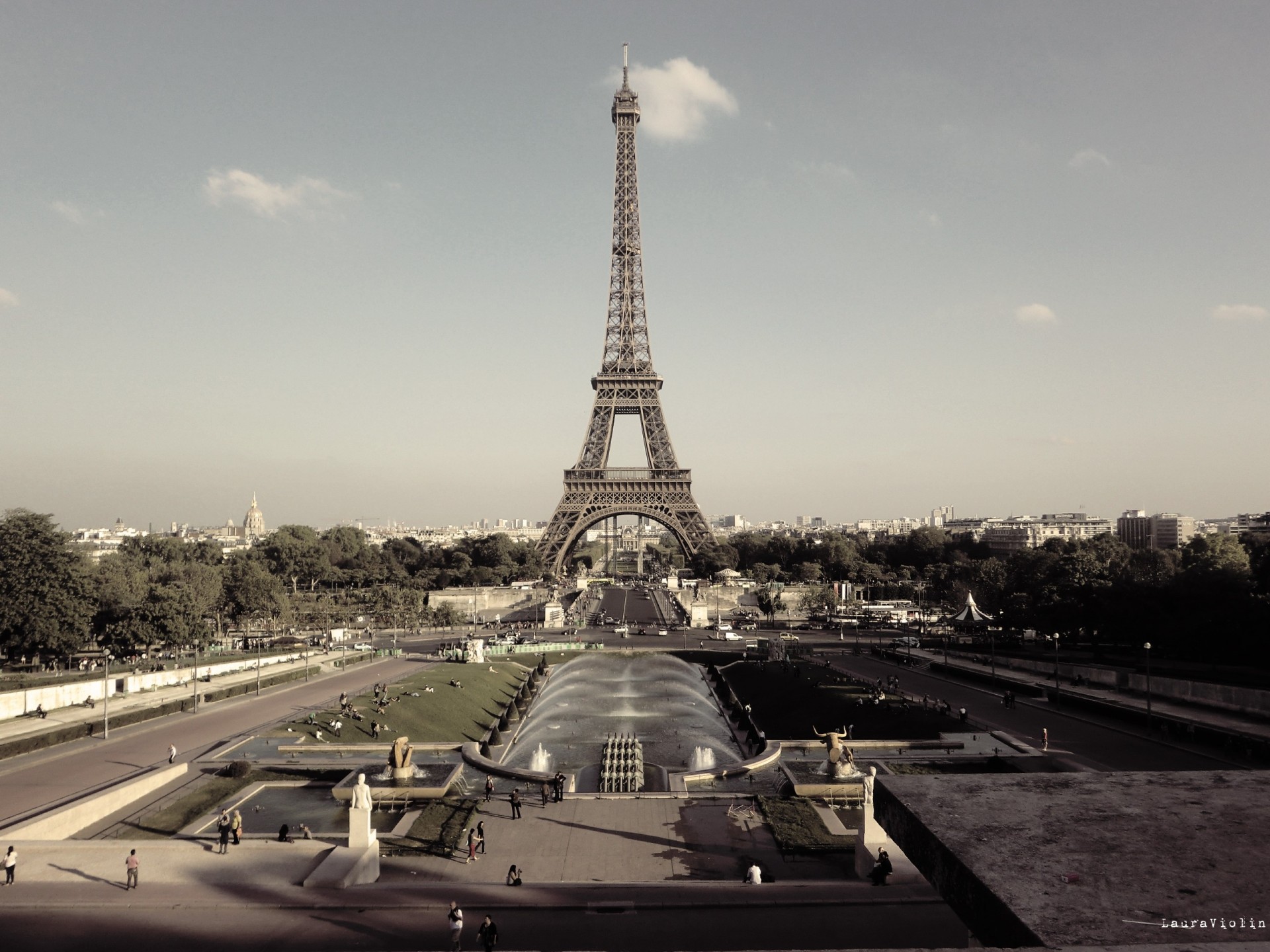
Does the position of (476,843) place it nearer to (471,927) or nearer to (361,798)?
(361,798)

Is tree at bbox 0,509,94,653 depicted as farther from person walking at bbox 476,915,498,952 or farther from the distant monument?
person walking at bbox 476,915,498,952

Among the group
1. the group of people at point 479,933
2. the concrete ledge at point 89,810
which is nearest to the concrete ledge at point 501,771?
the concrete ledge at point 89,810

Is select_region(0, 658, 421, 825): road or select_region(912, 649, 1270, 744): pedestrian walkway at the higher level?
select_region(912, 649, 1270, 744): pedestrian walkway

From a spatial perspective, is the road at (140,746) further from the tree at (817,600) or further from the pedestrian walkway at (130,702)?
the tree at (817,600)

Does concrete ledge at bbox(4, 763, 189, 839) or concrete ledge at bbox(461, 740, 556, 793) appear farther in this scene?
concrete ledge at bbox(461, 740, 556, 793)

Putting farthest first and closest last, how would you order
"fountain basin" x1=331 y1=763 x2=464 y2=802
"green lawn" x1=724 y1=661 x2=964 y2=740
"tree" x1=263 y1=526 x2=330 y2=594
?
"tree" x1=263 y1=526 x2=330 y2=594, "green lawn" x1=724 y1=661 x2=964 y2=740, "fountain basin" x1=331 y1=763 x2=464 y2=802

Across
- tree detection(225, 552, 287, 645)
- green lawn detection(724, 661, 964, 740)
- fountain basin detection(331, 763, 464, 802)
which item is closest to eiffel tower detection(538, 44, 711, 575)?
tree detection(225, 552, 287, 645)

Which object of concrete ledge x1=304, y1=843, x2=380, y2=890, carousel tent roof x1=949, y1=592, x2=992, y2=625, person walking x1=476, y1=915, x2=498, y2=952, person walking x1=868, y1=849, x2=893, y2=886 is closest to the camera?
person walking x1=476, y1=915, x2=498, y2=952
